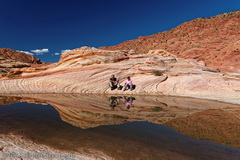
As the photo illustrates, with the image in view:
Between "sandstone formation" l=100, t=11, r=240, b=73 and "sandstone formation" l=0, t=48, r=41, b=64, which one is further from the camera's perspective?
"sandstone formation" l=0, t=48, r=41, b=64

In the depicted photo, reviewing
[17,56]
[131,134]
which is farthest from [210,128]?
[17,56]

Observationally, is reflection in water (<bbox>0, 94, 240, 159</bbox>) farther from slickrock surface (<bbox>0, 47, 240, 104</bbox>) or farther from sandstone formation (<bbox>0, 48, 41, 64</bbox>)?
sandstone formation (<bbox>0, 48, 41, 64</bbox>)

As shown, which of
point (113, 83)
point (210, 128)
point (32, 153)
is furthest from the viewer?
point (113, 83)

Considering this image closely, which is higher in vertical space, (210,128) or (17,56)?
(17,56)

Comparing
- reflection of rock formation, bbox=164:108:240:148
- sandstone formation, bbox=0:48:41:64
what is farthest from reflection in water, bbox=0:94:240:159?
sandstone formation, bbox=0:48:41:64

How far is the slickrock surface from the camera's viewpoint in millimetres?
15125

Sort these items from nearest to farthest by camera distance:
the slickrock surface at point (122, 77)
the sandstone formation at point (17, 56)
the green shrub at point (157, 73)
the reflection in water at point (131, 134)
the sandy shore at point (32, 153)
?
the sandy shore at point (32, 153), the reflection in water at point (131, 134), the slickrock surface at point (122, 77), the green shrub at point (157, 73), the sandstone formation at point (17, 56)

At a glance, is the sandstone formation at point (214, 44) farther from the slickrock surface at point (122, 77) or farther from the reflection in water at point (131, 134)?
the reflection in water at point (131, 134)

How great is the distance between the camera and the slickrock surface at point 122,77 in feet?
49.6

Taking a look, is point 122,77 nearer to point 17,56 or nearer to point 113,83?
point 113,83

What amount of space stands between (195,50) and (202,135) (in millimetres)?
48767

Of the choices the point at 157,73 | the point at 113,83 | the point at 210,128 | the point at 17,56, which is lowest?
the point at 210,128

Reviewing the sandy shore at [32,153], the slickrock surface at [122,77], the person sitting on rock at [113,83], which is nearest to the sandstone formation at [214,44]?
the slickrock surface at [122,77]

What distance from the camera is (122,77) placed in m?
18.2
